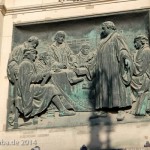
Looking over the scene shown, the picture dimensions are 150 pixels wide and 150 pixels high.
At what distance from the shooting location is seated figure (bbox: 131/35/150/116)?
996 cm

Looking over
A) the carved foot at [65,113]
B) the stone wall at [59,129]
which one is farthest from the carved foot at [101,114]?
the carved foot at [65,113]

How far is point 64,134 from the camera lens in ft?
32.9

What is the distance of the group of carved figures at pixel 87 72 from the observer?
10094 mm

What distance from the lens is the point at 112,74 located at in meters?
10.2

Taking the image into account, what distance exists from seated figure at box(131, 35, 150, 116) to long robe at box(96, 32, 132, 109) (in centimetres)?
18

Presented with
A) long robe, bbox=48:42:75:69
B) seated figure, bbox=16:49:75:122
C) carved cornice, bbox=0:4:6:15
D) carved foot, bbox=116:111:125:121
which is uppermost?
carved cornice, bbox=0:4:6:15

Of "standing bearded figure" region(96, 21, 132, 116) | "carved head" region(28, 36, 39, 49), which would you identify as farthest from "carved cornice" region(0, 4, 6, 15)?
"standing bearded figure" region(96, 21, 132, 116)

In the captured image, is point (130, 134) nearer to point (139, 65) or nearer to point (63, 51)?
point (139, 65)

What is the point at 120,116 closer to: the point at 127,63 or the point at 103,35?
the point at 127,63

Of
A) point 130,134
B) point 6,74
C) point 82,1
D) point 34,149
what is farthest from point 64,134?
point 82,1

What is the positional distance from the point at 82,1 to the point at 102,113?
283cm

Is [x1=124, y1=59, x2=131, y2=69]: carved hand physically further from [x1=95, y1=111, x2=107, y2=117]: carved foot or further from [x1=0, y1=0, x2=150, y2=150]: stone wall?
[x1=0, y1=0, x2=150, y2=150]: stone wall

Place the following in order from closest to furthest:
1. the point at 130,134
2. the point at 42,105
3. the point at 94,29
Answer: the point at 130,134, the point at 42,105, the point at 94,29

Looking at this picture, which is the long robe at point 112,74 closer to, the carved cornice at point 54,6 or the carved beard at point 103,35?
the carved beard at point 103,35
